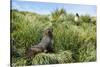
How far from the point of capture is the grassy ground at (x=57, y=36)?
2.17m

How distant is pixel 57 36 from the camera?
7.69 feet

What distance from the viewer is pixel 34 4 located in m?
2.26

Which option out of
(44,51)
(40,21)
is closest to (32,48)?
(44,51)

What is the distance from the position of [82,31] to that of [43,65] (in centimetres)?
65

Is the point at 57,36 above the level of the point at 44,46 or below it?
above

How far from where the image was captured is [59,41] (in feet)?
7.72

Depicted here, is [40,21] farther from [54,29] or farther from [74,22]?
[74,22]

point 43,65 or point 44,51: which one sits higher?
point 44,51

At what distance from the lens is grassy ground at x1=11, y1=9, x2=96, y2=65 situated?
2.17m
